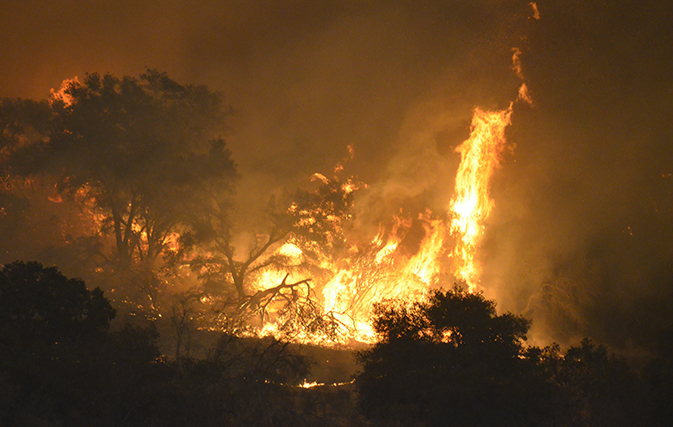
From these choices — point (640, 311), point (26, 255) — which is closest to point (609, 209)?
point (640, 311)

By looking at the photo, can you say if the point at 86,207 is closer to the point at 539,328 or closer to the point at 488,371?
the point at 488,371

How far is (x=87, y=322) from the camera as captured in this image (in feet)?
45.6

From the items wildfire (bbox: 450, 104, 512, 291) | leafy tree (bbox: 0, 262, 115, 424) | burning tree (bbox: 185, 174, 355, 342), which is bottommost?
leafy tree (bbox: 0, 262, 115, 424)

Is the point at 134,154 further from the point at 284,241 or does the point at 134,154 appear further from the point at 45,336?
the point at 45,336

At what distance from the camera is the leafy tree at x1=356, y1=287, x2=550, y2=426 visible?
46.9 ft

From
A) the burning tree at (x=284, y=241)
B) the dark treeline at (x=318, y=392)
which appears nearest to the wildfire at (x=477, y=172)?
the burning tree at (x=284, y=241)

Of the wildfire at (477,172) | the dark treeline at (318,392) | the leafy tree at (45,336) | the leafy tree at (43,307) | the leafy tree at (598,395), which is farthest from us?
the wildfire at (477,172)

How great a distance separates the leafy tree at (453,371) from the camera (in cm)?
1428

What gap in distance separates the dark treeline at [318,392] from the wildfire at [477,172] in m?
23.3

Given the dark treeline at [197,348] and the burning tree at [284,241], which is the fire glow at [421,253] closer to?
the burning tree at [284,241]

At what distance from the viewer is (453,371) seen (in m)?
14.7

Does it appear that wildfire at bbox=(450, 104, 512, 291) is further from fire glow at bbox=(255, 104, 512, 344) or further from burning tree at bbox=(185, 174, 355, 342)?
burning tree at bbox=(185, 174, 355, 342)

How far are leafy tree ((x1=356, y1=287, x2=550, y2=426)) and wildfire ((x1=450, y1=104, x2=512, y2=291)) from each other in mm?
24625

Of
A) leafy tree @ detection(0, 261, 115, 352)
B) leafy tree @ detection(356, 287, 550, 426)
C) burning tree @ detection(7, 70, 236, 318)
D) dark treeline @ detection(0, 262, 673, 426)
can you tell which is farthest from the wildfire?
leafy tree @ detection(0, 261, 115, 352)
